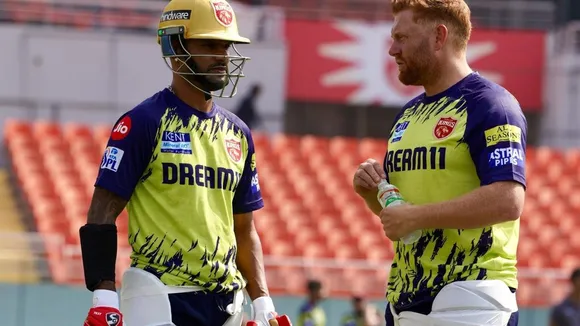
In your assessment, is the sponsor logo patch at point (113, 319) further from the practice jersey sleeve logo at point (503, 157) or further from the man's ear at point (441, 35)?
the man's ear at point (441, 35)

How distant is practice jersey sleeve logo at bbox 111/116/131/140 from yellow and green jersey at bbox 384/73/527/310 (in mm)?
1064

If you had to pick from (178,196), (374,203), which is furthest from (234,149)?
(374,203)

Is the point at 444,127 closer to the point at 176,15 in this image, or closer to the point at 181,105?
the point at 181,105

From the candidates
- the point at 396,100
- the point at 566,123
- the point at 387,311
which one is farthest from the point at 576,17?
the point at 387,311

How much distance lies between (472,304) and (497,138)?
0.62m

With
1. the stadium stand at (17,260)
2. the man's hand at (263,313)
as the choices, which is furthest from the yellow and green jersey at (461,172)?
the stadium stand at (17,260)

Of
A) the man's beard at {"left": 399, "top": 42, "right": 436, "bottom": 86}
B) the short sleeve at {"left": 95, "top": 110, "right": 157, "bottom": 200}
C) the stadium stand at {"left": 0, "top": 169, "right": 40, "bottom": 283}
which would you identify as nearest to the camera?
the short sleeve at {"left": 95, "top": 110, "right": 157, "bottom": 200}

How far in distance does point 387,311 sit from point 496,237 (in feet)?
1.97

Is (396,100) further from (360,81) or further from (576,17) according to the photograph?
(576,17)

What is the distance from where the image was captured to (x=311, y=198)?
17.7m

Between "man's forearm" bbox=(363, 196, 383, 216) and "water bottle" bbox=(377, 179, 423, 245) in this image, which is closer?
"water bottle" bbox=(377, 179, 423, 245)

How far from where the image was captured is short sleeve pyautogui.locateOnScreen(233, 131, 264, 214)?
5172 millimetres

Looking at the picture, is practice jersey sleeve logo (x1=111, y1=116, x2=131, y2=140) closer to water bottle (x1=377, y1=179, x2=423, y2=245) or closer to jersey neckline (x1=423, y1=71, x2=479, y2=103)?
water bottle (x1=377, y1=179, x2=423, y2=245)

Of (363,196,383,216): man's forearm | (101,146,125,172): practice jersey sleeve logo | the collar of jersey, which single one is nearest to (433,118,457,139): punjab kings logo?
(363,196,383,216): man's forearm
